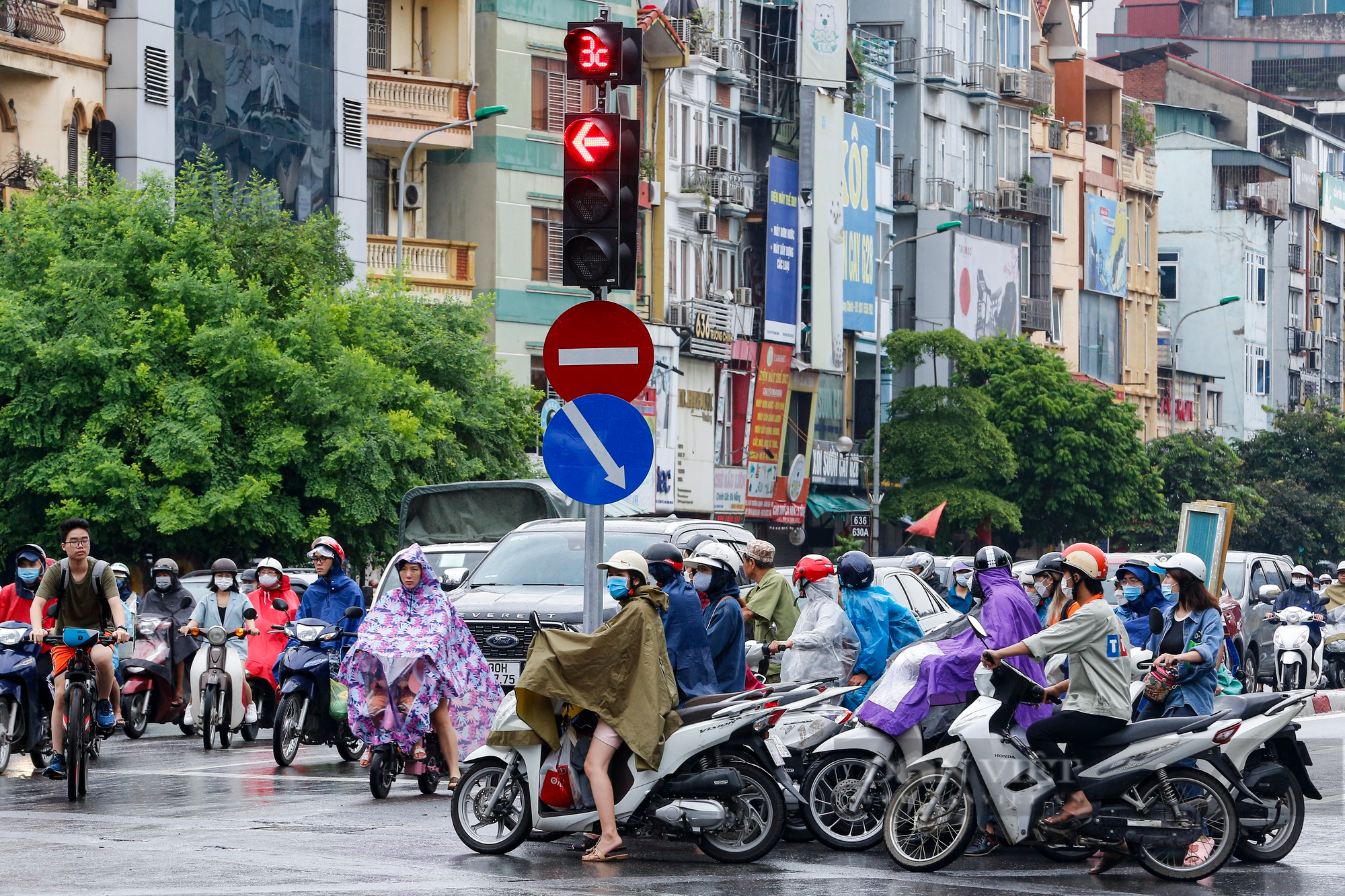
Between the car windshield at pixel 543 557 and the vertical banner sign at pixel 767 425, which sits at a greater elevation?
the vertical banner sign at pixel 767 425

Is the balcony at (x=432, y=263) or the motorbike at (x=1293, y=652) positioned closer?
the motorbike at (x=1293, y=652)

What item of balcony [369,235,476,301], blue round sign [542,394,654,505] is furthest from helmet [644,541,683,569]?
balcony [369,235,476,301]

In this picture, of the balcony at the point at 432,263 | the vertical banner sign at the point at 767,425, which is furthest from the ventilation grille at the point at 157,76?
the vertical banner sign at the point at 767,425

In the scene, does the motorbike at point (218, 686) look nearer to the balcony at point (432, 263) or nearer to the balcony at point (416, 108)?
the balcony at point (432, 263)

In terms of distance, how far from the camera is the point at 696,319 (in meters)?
55.5

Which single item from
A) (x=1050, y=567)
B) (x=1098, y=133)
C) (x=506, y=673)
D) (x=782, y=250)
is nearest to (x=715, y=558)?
(x=1050, y=567)

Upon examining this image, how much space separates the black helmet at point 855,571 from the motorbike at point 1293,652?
1542 centimetres

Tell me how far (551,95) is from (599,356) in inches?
1496

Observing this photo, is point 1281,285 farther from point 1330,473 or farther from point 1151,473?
point 1151,473

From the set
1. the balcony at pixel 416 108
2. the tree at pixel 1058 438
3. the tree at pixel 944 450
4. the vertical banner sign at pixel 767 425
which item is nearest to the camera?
the balcony at pixel 416 108

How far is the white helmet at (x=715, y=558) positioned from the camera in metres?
13.7

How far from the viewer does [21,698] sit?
1664 centimetres

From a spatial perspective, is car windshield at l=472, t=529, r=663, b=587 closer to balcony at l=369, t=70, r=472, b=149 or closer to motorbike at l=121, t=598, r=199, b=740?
motorbike at l=121, t=598, r=199, b=740

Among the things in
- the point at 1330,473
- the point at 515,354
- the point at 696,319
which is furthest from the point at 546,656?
the point at 1330,473
